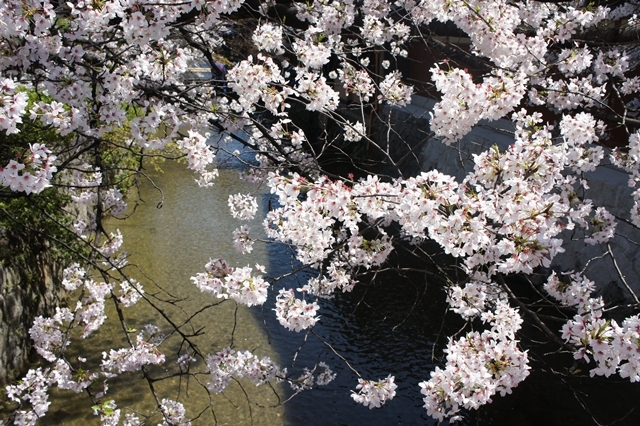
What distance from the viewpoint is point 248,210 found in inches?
196

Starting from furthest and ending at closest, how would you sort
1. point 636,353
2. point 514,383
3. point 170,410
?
1. point 170,410
2. point 514,383
3. point 636,353

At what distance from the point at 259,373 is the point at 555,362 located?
10.6 ft

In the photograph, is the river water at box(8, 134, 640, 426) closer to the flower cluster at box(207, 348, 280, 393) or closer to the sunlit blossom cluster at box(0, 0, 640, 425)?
the flower cluster at box(207, 348, 280, 393)

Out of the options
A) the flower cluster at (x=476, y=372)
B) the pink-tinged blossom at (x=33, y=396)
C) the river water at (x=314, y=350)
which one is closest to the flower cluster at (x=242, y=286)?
the river water at (x=314, y=350)

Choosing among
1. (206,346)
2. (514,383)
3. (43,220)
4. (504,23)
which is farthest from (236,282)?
(43,220)

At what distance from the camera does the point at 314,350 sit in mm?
5613

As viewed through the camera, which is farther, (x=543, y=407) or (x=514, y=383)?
(x=543, y=407)

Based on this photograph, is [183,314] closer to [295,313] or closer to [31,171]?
[295,313]

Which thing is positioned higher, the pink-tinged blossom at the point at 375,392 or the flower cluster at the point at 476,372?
the pink-tinged blossom at the point at 375,392

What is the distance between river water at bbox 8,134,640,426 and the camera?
15.3 feet

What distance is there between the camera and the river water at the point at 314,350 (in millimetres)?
4668

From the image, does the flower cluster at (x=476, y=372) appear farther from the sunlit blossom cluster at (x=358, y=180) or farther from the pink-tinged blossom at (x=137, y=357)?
the pink-tinged blossom at (x=137, y=357)

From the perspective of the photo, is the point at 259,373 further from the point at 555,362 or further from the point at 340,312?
the point at 555,362

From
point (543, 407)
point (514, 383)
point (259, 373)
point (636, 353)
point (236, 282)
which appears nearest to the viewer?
point (636, 353)
